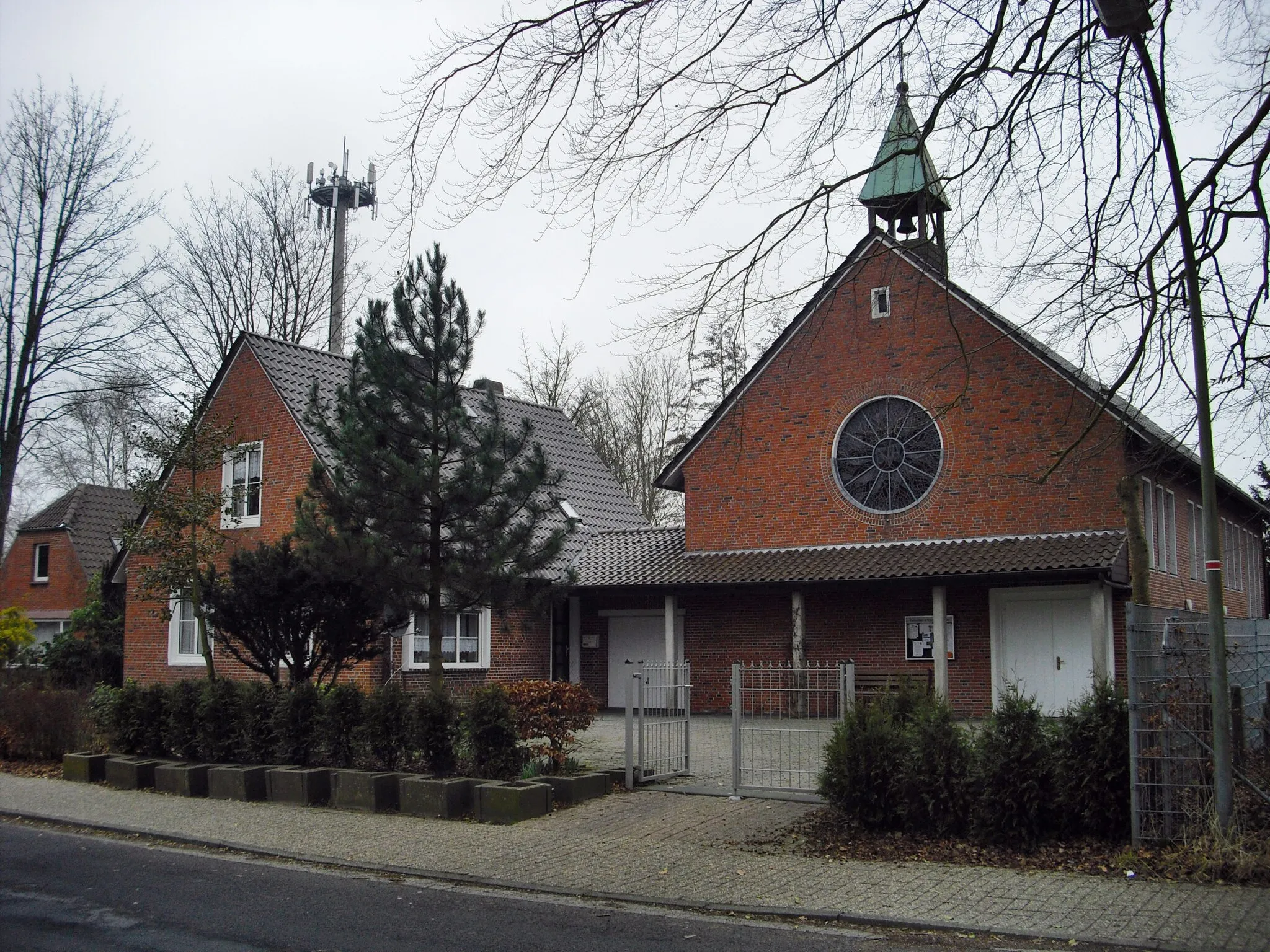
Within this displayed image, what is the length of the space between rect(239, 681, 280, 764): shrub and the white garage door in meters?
12.7

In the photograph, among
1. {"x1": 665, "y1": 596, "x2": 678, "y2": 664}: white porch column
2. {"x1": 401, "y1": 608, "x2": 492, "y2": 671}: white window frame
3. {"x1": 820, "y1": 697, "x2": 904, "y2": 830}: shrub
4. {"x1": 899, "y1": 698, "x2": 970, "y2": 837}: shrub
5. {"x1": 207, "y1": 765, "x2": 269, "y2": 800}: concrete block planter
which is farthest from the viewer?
{"x1": 665, "y1": 596, "x2": 678, "y2": 664}: white porch column

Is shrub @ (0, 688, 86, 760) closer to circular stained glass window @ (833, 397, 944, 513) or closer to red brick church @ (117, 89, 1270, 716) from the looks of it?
red brick church @ (117, 89, 1270, 716)

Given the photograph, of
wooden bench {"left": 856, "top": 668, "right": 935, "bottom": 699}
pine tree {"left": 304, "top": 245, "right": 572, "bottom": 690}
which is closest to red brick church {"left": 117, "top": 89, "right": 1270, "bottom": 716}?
wooden bench {"left": 856, "top": 668, "right": 935, "bottom": 699}

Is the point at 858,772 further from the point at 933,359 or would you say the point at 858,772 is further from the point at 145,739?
the point at 933,359

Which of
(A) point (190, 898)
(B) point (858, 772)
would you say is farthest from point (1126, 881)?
(A) point (190, 898)

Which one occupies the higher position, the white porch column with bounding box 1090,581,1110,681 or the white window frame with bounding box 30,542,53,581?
the white window frame with bounding box 30,542,53,581

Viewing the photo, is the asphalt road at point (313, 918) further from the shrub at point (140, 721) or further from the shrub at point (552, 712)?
the shrub at point (140, 721)

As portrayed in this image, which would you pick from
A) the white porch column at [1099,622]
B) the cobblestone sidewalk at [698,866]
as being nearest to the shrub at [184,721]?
the cobblestone sidewalk at [698,866]

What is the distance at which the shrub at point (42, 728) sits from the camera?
17.4 m

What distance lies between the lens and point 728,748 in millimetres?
16906

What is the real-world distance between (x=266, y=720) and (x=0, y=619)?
1394 centimetres

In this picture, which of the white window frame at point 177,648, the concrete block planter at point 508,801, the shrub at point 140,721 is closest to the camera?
the concrete block planter at point 508,801

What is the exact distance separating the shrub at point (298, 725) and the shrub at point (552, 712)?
253cm

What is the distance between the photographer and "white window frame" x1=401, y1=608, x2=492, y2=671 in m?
23.4
